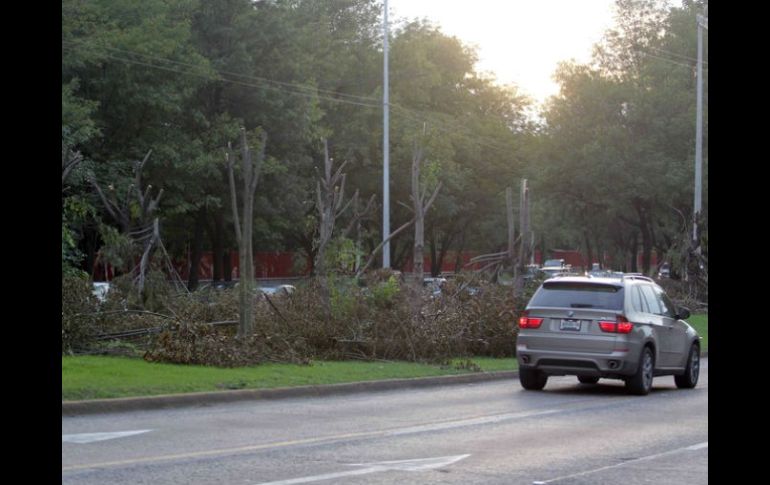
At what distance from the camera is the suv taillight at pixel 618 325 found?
17.5m

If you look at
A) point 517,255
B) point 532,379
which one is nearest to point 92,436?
point 532,379

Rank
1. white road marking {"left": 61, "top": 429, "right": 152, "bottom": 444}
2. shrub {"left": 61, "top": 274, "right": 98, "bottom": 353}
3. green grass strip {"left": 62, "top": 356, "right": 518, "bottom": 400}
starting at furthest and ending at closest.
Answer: shrub {"left": 61, "top": 274, "right": 98, "bottom": 353}, green grass strip {"left": 62, "top": 356, "right": 518, "bottom": 400}, white road marking {"left": 61, "top": 429, "right": 152, "bottom": 444}

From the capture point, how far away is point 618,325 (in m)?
17.5

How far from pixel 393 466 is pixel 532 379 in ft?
28.4

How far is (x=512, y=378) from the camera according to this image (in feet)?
70.0

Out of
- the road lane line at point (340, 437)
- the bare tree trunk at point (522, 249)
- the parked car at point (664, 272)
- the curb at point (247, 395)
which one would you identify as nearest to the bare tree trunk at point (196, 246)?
the parked car at point (664, 272)

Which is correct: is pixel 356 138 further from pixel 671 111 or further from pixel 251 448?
pixel 251 448

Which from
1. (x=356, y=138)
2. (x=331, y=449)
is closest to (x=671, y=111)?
(x=356, y=138)

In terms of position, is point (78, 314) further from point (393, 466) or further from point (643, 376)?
point (393, 466)

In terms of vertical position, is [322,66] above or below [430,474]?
above

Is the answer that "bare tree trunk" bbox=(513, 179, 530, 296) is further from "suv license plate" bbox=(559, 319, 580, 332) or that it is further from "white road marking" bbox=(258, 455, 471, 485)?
"white road marking" bbox=(258, 455, 471, 485)

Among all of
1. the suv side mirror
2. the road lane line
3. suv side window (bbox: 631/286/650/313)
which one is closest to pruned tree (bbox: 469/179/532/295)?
the suv side mirror

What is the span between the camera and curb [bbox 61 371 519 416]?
14574 millimetres
